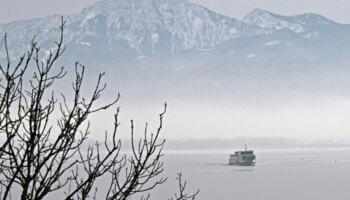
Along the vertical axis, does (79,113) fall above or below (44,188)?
above

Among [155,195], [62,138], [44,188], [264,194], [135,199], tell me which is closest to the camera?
[44,188]

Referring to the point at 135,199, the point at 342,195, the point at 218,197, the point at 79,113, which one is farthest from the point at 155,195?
the point at 79,113

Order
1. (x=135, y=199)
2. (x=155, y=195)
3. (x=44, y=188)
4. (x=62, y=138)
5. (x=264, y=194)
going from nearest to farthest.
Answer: (x=44, y=188), (x=62, y=138), (x=135, y=199), (x=155, y=195), (x=264, y=194)

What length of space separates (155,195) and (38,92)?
164 meters

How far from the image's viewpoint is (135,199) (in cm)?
13712

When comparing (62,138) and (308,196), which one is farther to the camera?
(308,196)

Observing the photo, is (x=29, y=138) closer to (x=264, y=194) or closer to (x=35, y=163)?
(x=35, y=163)

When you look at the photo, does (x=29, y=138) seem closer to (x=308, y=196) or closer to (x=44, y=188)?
(x=44, y=188)

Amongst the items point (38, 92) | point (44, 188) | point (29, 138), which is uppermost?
point (38, 92)

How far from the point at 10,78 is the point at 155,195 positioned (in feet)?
Answer: 539

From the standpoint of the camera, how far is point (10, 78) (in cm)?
852

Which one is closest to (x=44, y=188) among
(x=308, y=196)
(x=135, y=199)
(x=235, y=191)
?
(x=135, y=199)

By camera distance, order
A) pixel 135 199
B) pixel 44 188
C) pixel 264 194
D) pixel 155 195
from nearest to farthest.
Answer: pixel 44 188 < pixel 135 199 < pixel 155 195 < pixel 264 194

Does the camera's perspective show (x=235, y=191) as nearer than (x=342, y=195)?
No
